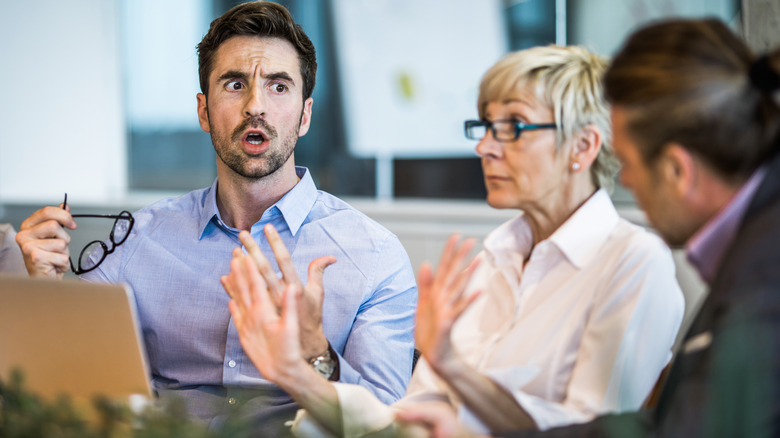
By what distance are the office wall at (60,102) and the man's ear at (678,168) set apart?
3.98 meters

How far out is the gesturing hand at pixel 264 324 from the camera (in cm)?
132

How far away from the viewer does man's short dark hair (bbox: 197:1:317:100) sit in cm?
206

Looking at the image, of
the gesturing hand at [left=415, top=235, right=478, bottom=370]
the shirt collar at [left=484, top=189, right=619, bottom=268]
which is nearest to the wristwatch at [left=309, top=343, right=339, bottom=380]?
the gesturing hand at [left=415, top=235, right=478, bottom=370]

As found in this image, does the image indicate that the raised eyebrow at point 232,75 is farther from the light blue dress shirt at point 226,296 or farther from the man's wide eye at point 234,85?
the light blue dress shirt at point 226,296

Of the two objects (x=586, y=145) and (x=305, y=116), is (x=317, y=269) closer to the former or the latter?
(x=586, y=145)

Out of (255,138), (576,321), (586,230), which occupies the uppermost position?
(255,138)

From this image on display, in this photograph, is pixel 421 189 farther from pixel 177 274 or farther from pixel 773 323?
pixel 773 323

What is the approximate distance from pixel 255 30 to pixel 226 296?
0.72 m

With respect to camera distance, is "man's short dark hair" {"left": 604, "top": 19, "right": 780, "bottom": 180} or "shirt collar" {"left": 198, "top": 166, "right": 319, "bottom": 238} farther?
"shirt collar" {"left": 198, "top": 166, "right": 319, "bottom": 238}

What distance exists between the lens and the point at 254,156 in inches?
78.7

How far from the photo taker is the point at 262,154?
200 centimetres

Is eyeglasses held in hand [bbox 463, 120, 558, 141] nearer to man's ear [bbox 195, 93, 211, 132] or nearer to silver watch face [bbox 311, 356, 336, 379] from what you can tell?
silver watch face [bbox 311, 356, 336, 379]

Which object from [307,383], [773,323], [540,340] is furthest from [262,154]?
[773,323]

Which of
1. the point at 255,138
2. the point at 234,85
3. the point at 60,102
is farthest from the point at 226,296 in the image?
the point at 60,102
